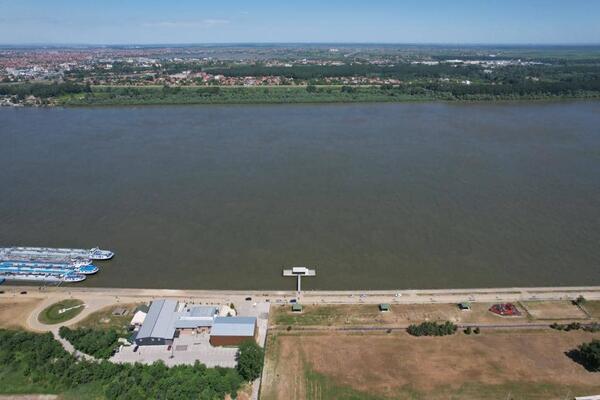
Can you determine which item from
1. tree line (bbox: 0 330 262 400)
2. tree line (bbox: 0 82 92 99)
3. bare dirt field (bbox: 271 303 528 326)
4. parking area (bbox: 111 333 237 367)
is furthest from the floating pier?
tree line (bbox: 0 82 92 99)

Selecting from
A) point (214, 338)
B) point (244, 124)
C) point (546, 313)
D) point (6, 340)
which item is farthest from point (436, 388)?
point (244, 124)

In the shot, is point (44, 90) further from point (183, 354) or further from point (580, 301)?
point (580, 301)

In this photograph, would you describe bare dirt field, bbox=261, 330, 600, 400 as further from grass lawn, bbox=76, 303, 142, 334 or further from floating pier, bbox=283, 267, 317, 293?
grass lawn, bbox=76, 303, 142, 334

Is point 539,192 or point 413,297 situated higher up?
point 539,192

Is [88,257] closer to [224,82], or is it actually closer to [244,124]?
[244,124]

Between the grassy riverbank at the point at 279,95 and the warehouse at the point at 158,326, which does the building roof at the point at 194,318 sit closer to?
the warehouse at the point at 158,326

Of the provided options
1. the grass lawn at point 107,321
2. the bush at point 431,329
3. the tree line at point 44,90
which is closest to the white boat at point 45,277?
the grass lawn at point 107,321

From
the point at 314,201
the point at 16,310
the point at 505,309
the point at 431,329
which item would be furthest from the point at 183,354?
the point at 314,201
